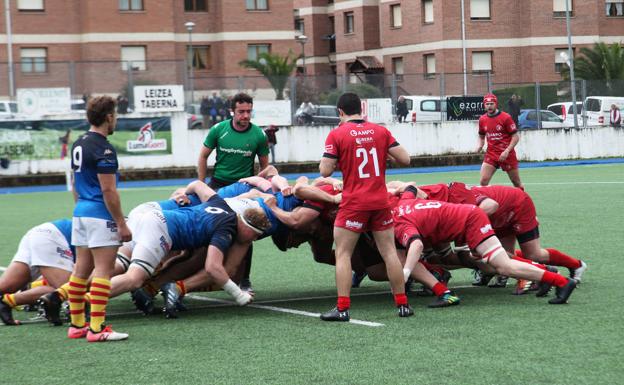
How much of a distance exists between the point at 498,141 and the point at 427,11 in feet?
146

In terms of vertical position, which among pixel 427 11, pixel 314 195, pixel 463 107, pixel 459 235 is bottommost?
pixel 459 235

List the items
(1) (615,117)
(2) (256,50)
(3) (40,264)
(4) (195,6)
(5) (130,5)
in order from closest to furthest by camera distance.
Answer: (3) (40,264) < (1) (615,117) < (5) (130,5) < (4) (195,6) < (2) (256,50)

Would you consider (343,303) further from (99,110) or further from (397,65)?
(397,65)

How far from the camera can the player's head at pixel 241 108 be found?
1214 cm

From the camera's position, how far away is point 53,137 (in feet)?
117

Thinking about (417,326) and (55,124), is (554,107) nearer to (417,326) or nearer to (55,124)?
(55,124)

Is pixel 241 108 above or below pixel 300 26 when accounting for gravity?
below

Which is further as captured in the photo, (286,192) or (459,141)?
(459,141)

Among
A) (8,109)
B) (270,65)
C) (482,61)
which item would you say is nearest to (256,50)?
(270,65)

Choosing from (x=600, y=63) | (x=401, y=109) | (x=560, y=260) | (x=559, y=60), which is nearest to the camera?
(x=560, y=260)

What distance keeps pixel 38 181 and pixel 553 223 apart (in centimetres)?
2242

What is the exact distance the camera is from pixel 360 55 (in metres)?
70.8

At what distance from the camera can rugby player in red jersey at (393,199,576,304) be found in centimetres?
960

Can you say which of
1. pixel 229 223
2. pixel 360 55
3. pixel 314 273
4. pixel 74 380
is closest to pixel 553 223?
pixel 314 273
